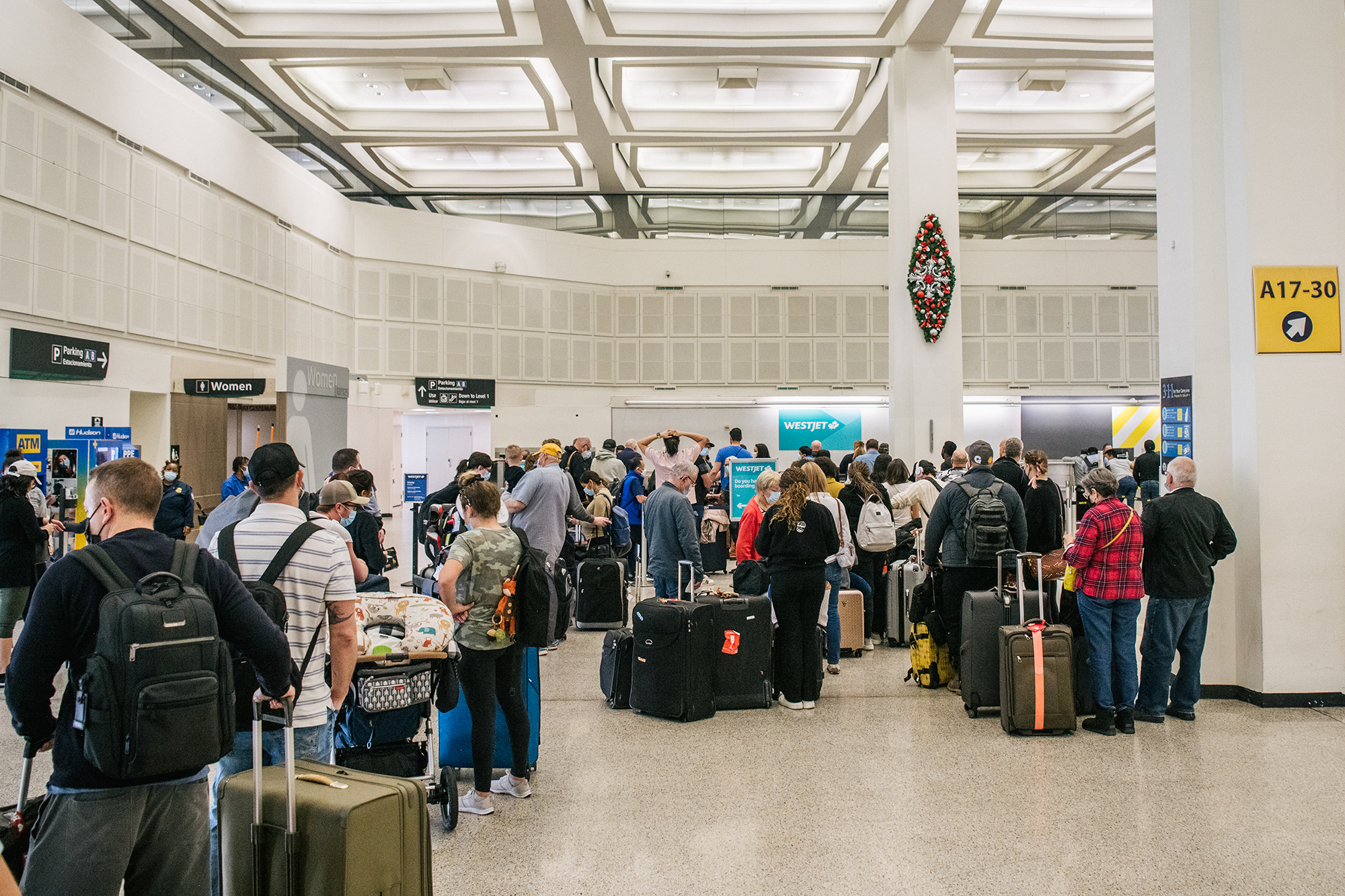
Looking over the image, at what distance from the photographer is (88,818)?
2.24 metres

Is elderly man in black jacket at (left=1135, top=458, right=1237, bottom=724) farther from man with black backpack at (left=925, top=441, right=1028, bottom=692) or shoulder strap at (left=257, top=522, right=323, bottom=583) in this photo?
shoulder strap at (left=257, top=522, right=323, bottom=583)

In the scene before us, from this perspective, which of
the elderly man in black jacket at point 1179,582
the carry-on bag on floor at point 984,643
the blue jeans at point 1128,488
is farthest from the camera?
the blue jeans at point 1128,488

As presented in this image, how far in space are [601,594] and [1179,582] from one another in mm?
5111

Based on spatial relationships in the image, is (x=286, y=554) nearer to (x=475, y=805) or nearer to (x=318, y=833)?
(x=318, y=833)

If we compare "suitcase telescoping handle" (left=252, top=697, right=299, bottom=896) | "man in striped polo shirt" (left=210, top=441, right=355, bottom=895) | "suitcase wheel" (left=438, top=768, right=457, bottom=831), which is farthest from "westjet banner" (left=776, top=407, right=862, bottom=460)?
"suitcase telescoping handle" (left=252, top=697, right=299, bottom=896)

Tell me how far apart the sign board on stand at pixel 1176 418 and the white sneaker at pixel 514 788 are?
15.9 ft

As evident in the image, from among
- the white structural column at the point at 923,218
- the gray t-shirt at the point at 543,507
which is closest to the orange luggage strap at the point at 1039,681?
the gray t-shirt at the point at 543,507

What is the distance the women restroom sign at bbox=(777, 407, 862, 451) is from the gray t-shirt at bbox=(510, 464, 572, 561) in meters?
15.1

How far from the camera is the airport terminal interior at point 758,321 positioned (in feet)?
14.6

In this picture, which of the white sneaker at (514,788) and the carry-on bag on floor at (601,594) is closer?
the white sneaker at (514,788)

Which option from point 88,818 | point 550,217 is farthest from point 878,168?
point 88,818

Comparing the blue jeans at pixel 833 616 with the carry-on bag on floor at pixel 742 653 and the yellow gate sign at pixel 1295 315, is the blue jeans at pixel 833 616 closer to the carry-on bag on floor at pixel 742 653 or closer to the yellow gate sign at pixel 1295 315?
the carry-on bag on floor at pixel 742 653

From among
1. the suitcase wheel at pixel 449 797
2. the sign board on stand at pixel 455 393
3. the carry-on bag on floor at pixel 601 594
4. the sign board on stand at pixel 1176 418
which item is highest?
the sign board on stand at pixel 455 393

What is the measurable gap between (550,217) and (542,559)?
19.4m
